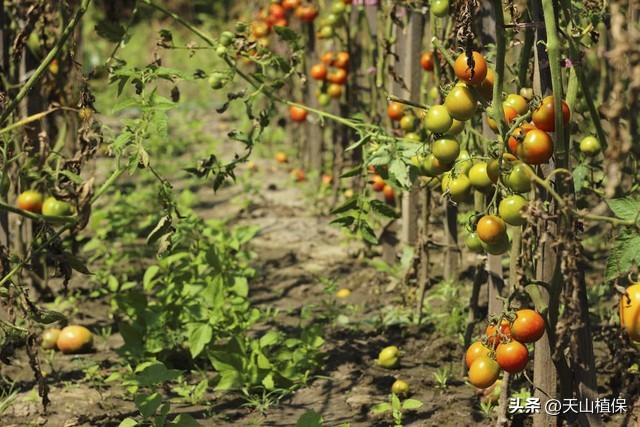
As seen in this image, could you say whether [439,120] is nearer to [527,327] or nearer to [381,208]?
[527,327]

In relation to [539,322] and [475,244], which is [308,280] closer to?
[475,244]

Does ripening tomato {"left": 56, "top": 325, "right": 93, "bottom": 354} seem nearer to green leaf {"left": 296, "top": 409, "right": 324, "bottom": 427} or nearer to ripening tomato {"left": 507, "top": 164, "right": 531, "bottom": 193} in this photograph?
green leaf {"left": 296, "top": 409, "right": 324, "bottom": 427}

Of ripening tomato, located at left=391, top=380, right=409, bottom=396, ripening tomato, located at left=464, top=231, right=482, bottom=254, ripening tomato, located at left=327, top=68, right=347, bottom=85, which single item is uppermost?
ripening tomato, located at left=327, top=68, right=347, bottom=85

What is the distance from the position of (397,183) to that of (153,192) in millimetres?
2988

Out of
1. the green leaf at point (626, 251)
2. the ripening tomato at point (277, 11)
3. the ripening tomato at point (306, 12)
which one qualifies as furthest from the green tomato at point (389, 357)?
the ripening tomato at point (277, 11)

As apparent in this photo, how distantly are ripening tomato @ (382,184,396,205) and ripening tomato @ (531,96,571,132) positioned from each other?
2.45 m

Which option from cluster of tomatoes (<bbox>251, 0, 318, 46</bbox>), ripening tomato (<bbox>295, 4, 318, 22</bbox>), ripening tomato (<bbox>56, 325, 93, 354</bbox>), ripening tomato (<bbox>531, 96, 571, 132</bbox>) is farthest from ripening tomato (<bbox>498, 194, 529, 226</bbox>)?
ripening tomato (<bbox>295, 4, 318, 22</bbox>)

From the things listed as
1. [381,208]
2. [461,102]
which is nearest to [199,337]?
[381,208]

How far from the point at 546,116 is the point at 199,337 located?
1585 millimetres

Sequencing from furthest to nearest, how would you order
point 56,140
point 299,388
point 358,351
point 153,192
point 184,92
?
point 184,92
point 153,192
point 56,140
point 358,351
point 299,388

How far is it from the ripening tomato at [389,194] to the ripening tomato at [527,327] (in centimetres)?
246

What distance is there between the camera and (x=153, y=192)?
→ 6051 mm

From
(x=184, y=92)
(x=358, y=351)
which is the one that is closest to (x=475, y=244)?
(x=358, y=351)

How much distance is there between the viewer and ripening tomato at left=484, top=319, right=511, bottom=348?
8.14 ft
